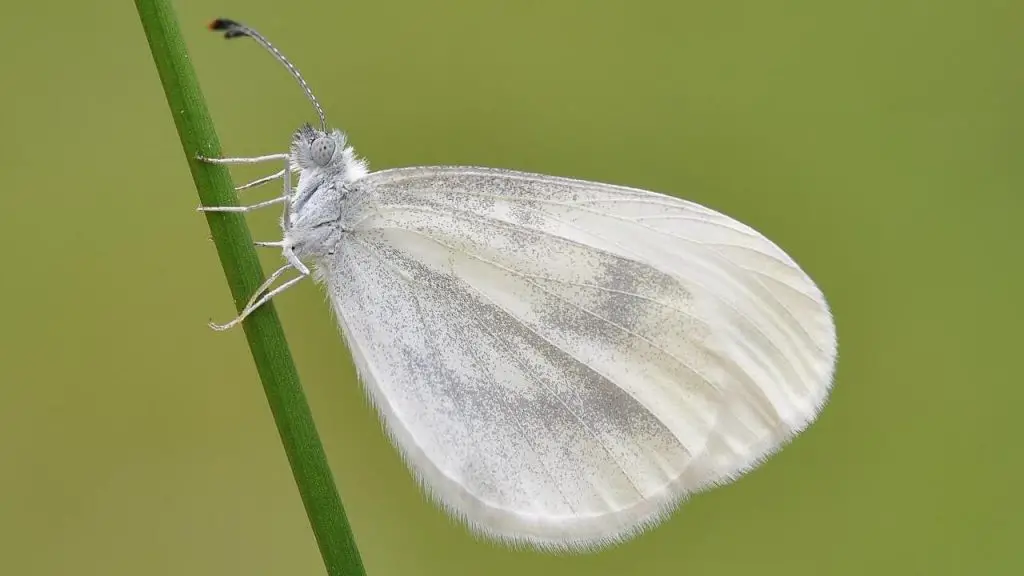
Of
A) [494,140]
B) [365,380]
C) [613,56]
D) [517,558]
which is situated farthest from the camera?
[613,56]

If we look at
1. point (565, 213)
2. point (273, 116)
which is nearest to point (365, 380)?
point (565, 213)

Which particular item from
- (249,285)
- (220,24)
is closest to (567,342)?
(249,285)

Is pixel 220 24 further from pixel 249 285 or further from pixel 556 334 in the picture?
pixel 556 334

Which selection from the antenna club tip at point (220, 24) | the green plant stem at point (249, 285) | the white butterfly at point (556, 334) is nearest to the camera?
the green plant stem at point (249, 285)

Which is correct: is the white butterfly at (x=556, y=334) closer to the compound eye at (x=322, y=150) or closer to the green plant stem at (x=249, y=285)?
the compound eye at (x=322, y=150)

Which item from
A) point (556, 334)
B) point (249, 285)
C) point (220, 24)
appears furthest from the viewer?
point (556, 334)

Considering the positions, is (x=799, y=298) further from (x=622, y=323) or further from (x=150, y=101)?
(x=150, y=101)

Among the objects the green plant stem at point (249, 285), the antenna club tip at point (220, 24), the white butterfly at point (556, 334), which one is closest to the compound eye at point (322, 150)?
the white butterfly at point (556, 334)
